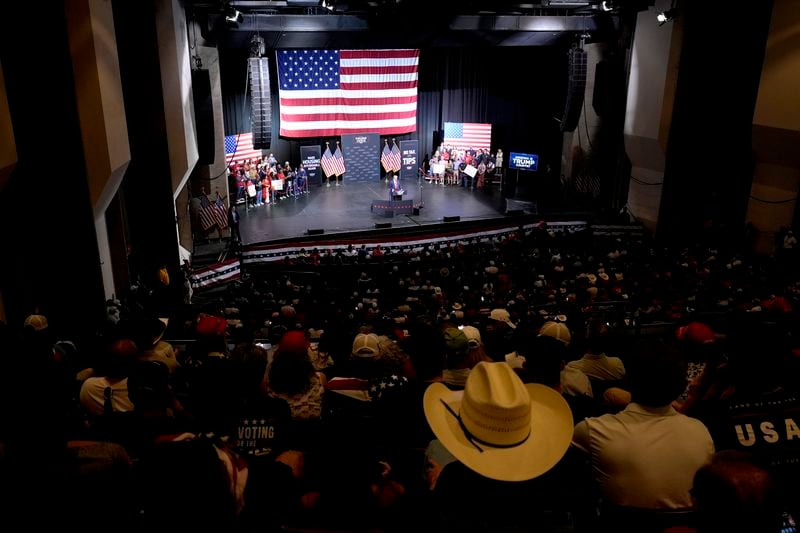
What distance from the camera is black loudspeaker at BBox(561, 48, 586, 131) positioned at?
1455cm

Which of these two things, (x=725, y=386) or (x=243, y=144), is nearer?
(x=725, y=386)

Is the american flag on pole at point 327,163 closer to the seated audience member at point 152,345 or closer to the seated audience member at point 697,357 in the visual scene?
the seated audience member at point 697,357

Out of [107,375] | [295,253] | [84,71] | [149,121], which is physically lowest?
[295,253]

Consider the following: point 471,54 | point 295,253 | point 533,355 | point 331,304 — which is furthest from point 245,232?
point 533,355

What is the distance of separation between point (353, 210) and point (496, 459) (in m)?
13.9

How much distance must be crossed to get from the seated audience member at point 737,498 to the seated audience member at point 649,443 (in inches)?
19.2

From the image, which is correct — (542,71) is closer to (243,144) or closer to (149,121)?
(243,144)

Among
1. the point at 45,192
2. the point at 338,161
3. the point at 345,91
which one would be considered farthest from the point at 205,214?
the point at 345,91

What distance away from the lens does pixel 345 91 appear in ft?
61.3

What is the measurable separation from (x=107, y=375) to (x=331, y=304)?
183 inches

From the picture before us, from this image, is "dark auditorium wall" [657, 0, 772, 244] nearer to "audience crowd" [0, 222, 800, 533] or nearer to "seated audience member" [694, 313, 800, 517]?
"audience crowd" [0, 222, 800, 533]

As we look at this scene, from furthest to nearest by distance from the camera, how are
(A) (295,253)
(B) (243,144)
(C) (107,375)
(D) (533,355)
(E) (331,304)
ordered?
(B) (243,144)
(A) (295,253)
(E) (331,304)
(C) (107,375)
(D) (533,355)

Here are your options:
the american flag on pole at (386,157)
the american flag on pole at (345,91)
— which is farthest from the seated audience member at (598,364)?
the american flag on pole at (386,157)

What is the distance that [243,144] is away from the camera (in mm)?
17125
